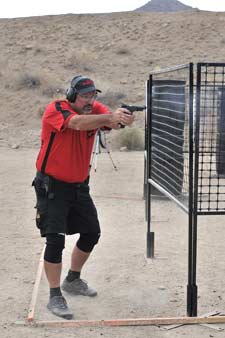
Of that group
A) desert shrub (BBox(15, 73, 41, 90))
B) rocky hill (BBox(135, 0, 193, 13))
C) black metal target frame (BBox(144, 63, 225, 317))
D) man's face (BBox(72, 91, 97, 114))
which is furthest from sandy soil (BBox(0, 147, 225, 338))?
rocky hill (BBox(135, 0, 193, 13))

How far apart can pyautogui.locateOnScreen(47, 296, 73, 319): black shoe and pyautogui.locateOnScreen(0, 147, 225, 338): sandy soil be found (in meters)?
0.06

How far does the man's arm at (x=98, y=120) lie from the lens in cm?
473

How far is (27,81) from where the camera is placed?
33625 millimetres

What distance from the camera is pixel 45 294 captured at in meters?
5.48

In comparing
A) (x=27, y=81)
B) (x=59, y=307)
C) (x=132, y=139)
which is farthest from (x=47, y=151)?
(x=27, y=81)

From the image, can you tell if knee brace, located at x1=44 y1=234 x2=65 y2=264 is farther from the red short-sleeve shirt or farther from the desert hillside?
the desert hillside

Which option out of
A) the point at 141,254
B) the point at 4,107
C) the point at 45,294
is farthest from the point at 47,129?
the point at 4,107

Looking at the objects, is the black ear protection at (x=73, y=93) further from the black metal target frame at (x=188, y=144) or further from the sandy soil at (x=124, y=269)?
the sandy soil at (x=124, y=269)

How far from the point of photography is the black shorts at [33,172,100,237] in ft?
16.3

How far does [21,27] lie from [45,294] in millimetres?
43953

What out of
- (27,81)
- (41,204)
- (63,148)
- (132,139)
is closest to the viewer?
(63,148)

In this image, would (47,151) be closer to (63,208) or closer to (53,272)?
(63,208)

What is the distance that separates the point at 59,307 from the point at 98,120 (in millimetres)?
1428

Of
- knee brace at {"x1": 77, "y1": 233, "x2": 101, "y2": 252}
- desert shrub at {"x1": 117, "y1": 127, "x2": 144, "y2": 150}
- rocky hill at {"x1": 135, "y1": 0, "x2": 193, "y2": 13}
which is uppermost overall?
rocky hill at {"x1": 135, "y1": 0, "x2": 193, "y2": 13}
